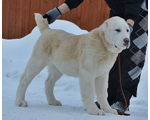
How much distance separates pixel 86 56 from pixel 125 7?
78 centimetres

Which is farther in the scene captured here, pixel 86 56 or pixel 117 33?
pixel 86 56

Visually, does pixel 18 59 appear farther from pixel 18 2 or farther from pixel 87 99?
pixel 87 99

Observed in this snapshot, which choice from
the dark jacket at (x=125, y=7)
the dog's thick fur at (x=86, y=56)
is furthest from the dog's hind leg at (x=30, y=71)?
the dark jacket at (x=125, y=7)

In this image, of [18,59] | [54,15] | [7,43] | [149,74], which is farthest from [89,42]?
[7,43]

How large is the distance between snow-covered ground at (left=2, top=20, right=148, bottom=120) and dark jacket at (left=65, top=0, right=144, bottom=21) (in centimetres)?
109

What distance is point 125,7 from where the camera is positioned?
8.19 ft

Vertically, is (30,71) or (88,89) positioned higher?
(30,71)

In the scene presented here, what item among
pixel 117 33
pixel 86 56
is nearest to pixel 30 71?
pixel 86 56

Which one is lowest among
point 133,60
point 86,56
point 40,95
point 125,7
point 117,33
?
point 40,95

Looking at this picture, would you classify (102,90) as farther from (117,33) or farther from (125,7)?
(125,7)

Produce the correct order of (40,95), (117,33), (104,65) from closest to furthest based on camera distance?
(117,33) < (104,65) < (40,95)

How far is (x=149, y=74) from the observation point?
14.2 ft

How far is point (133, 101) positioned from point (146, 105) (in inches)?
8.9

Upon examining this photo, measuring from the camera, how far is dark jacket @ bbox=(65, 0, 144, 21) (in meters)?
2.37
